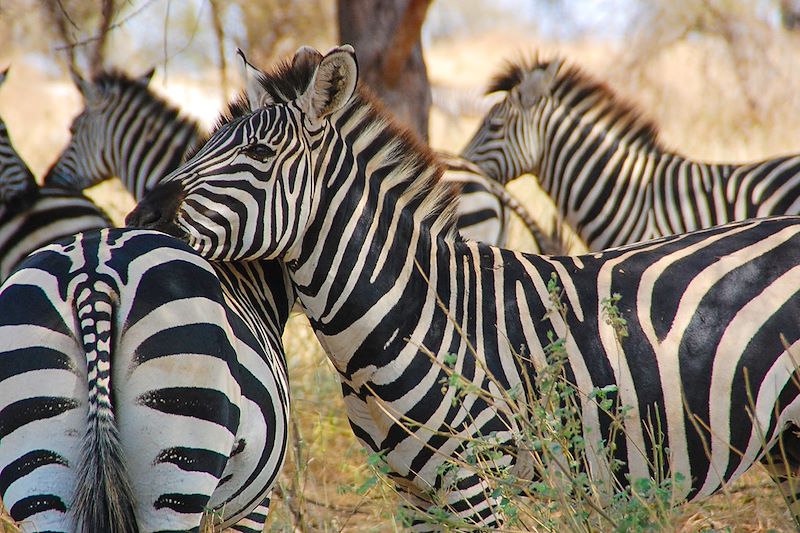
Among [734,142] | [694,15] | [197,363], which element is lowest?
[197,363]

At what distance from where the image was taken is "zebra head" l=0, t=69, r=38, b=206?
578 centimetres

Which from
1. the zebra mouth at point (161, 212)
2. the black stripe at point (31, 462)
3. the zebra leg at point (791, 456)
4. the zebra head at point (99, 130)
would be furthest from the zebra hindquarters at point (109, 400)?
the zebra head at point (99, 130)

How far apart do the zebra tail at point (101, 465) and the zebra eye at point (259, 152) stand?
1.00 metres

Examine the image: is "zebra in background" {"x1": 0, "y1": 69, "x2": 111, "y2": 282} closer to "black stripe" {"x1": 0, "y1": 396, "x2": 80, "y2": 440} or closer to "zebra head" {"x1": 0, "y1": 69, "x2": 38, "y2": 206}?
"zebra head" {"x1": 0, "y1": 69, "x2": 38, "y2": 206}

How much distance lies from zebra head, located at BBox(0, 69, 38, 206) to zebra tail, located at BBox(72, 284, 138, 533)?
379 centimetres

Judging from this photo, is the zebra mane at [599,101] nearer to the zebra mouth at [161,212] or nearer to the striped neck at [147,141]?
the striped neck at [147,141]

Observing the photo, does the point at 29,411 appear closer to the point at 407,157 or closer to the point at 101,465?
the point at 101,465

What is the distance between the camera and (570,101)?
7.41 meters

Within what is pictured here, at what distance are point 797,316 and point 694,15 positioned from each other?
14388mm

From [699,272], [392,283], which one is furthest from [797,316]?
[392,283]

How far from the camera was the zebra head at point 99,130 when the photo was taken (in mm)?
6906

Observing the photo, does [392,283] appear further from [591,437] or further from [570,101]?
[570,101]

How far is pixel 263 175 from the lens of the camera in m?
3.17

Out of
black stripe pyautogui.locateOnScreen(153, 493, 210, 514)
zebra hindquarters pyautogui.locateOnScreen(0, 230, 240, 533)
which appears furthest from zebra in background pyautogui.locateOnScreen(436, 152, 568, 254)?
black stripe pyautogui.locateOnScreen(153, 493, 210, 514)
